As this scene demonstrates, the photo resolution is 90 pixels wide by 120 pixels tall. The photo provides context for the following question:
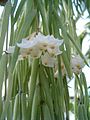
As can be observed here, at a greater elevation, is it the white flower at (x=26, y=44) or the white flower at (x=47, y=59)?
the white flower at (x=26, y=44)

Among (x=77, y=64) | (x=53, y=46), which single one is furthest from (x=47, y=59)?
(x=77, y=64)

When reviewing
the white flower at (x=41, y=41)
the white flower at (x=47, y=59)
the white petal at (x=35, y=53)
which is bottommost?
the white flower at (x=47, y=59)

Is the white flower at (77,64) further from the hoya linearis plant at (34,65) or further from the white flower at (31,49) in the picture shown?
the white flower at (31,49)

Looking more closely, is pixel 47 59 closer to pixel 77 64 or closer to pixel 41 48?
pixel 41 48

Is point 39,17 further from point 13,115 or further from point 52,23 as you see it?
point 13,115

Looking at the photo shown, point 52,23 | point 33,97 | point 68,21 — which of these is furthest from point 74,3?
point 33,97

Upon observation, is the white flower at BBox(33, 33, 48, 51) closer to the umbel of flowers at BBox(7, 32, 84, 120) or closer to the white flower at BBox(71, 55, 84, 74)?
the umbel of flowers at BBox(7, 32, 84, 120)

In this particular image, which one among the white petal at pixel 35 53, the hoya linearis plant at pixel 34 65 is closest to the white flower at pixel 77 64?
the hoya linearis plant at pixel 34 65
